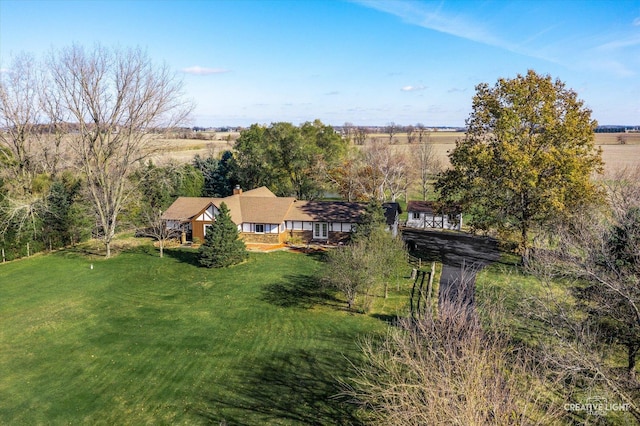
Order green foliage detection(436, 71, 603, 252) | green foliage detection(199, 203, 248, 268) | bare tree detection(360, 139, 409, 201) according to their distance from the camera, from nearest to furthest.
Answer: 1. green foliage detection(436, 71, 603, 252)
2. green foliage detection(199, 203, 248, 268)
3. bare tree detection(360, 139, 409, 201)

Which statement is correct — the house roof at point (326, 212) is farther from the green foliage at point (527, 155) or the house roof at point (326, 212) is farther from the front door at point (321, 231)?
the green foliage at point (527, 155)

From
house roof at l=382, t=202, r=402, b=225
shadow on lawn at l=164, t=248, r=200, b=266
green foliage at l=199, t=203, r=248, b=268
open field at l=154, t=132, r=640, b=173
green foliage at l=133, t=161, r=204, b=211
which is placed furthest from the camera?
open field at l=154, t=132, r=640, b=173

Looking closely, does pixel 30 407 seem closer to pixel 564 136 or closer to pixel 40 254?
pixel 40 254

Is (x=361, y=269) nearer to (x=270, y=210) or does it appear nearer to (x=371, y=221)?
(x=371, y=221)

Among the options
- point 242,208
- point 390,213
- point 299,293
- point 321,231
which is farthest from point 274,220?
point 299,293

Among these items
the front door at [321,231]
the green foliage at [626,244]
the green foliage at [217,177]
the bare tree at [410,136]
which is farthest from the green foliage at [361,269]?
the bare tree at [410,136]

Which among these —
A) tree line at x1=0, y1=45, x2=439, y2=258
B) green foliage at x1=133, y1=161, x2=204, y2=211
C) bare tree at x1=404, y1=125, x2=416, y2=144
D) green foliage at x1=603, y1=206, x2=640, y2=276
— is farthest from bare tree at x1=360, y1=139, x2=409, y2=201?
bare tree at x1=404, y1=125, x2=416, y2=144

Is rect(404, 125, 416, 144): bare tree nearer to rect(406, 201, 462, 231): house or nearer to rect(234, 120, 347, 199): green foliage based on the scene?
rect(234, 120, 347, 199): green foliage
